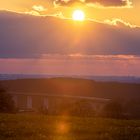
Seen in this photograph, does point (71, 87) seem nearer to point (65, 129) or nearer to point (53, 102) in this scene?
point (53, 102)

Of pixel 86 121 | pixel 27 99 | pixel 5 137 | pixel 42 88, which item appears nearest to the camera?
pixel 5 137

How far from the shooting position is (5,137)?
21766mm

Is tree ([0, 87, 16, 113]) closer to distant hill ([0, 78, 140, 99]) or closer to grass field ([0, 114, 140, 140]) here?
grass field ([0, 114, 140, 140])

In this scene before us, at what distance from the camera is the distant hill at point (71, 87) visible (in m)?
150

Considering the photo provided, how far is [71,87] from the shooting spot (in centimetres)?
16500

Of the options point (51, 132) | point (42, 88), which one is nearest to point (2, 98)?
point (51, 132)

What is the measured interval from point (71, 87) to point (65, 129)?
141m

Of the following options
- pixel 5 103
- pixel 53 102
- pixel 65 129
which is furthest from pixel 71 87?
pixel 65 129

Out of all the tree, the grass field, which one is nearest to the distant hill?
the tree

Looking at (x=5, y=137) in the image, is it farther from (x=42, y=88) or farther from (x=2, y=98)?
(x=42, y=88)

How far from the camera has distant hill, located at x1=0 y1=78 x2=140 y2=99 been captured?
494 ft

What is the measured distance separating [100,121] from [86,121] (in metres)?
0.80

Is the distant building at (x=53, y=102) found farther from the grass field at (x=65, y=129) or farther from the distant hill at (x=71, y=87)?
the grass field at (x=65, y=129)

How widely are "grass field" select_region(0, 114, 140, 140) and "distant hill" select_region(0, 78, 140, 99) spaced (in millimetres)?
115518
